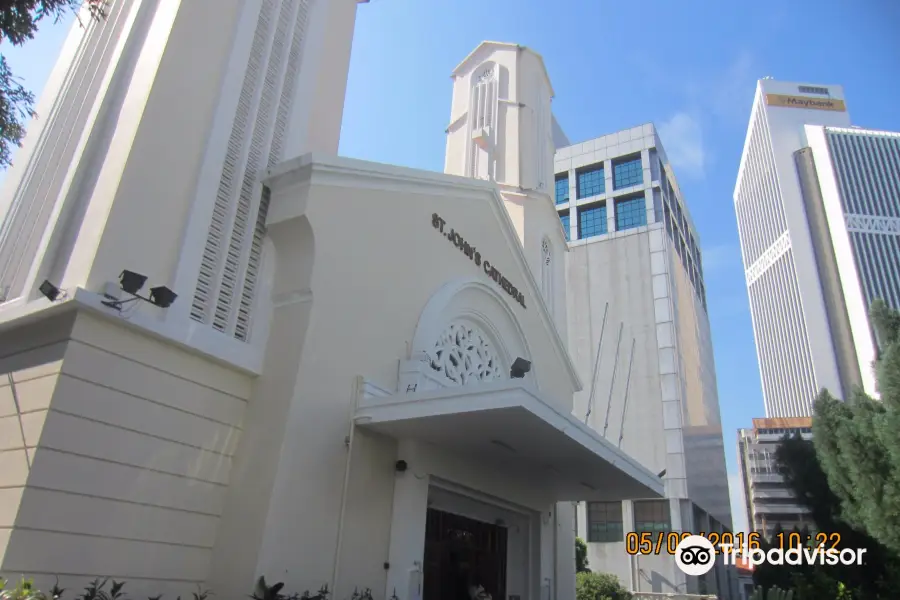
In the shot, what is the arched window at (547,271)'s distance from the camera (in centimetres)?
1609

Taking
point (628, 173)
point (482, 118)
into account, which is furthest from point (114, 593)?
point (628, 173)

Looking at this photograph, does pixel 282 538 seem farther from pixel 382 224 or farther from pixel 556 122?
pixel 556 122

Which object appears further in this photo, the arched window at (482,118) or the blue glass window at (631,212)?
the blue glass window at (631,212)

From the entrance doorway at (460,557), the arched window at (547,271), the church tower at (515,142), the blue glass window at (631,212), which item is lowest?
the entrance doorway at (460,557)

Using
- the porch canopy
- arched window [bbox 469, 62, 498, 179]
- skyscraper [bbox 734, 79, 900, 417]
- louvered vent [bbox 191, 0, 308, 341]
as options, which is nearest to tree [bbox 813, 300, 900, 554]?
the porch canopy

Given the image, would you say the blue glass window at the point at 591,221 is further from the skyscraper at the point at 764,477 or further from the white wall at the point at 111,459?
the skyscraper at the point at 764,477

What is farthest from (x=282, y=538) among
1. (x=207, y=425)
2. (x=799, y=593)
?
(x=799, y=593)

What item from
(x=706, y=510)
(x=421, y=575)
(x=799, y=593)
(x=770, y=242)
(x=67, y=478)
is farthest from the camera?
(x=770, y=242)

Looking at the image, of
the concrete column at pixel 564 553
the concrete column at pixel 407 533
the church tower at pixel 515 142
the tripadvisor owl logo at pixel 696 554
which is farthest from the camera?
the church tower at pixel 515 142

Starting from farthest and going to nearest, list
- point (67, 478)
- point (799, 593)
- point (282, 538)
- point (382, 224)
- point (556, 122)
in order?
point (556, 122)
point (799, 593)
point (382, 224)
point (282, 538)
point (67, 478)

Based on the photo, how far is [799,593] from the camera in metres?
11.1

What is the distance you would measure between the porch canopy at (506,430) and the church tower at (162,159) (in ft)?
6.91

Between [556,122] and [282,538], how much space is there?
45.5 m

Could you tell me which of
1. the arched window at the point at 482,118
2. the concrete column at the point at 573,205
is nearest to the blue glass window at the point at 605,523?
the concrete column at the point at 573,205
